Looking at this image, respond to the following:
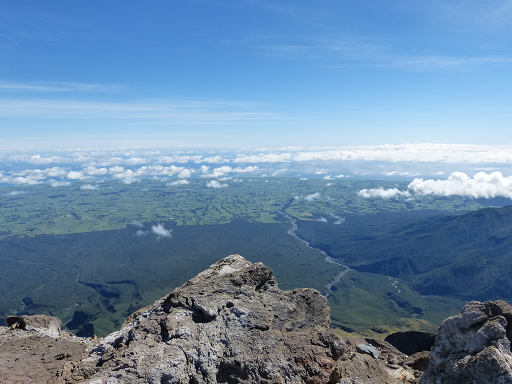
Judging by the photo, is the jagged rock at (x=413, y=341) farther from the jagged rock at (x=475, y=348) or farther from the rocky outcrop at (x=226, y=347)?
the jagged rock at (x=475, y=348)

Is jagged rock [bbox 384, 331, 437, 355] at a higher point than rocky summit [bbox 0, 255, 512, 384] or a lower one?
lower

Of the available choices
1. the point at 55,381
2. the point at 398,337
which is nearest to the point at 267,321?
the point at 55,381

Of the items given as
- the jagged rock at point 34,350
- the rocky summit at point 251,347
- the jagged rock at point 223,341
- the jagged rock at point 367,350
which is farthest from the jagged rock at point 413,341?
the jagged rock at point 34,350

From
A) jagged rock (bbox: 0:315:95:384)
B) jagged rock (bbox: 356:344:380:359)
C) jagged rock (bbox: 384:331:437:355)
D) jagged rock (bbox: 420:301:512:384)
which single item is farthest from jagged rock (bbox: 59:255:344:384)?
jagged rock (bbox: 384:331:437:355)

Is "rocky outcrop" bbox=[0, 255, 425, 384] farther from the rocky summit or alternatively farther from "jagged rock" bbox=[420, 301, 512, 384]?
"jagged rock" bbox=[420, 301, 512, 384]

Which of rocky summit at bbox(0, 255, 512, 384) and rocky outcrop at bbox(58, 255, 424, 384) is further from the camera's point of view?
rocky outcrop at bbox(58, 255, 424, 384)

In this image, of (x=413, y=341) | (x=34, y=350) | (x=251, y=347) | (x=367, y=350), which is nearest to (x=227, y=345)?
(x=251, y=347)

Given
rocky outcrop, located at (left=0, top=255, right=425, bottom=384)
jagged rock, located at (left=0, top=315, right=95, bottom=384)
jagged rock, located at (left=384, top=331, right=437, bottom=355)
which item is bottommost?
jagged rock, located at (left=384, top=331, right=437, bottom=355)
